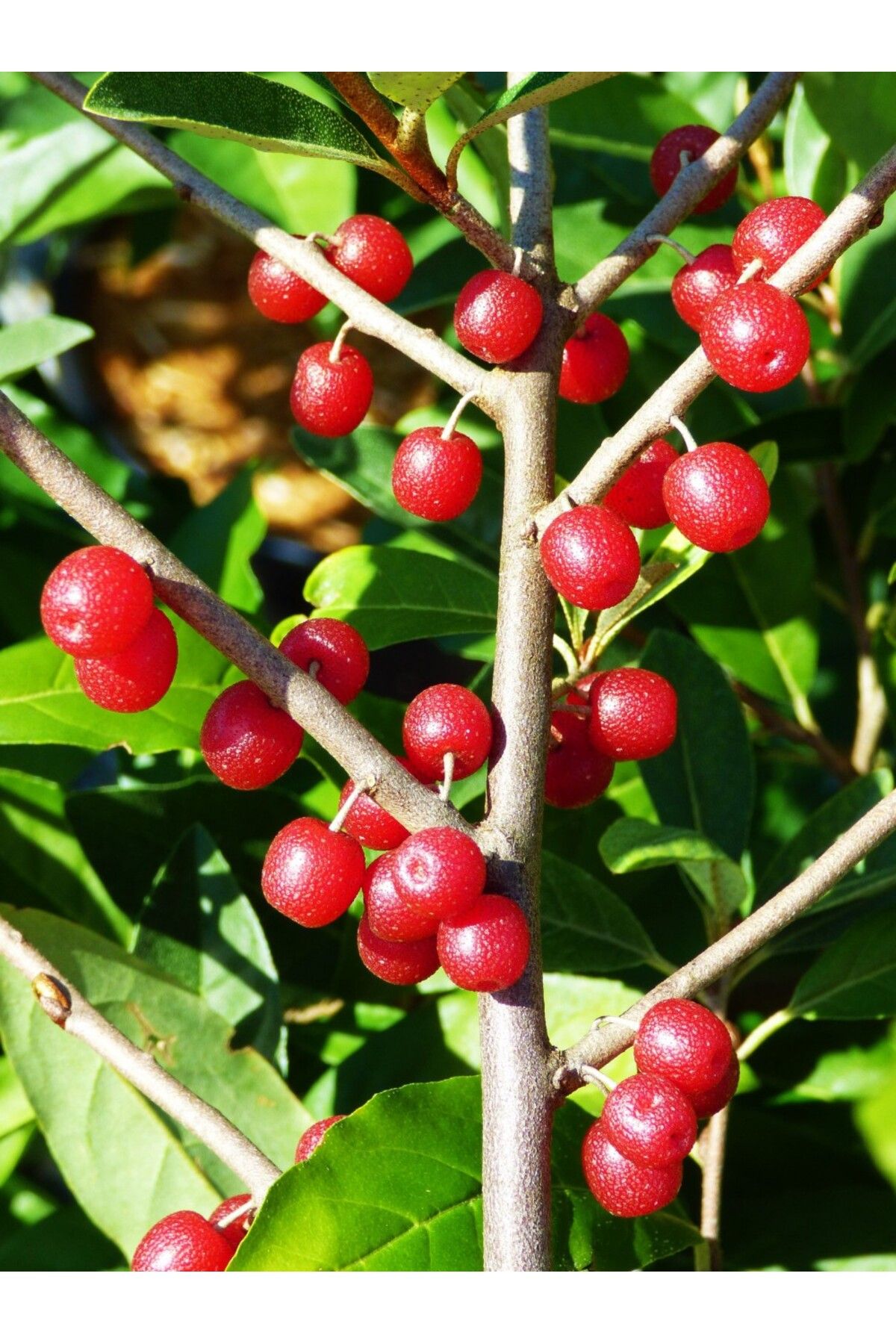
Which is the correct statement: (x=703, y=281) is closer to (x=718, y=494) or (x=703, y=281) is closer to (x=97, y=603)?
(x=718, y=494)

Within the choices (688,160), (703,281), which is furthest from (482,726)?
(688,160)

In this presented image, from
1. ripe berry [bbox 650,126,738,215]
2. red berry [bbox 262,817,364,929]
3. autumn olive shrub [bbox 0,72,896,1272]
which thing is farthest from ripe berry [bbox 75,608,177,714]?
ripe berry [bbox 650,126,738,215]

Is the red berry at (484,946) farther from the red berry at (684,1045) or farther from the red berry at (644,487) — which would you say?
the red berry at (644,487)

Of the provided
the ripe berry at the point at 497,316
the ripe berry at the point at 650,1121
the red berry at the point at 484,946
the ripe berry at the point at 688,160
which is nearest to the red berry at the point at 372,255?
the ripe berry at the point at 497,316

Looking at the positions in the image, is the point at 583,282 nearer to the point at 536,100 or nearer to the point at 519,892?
the point at 536,100

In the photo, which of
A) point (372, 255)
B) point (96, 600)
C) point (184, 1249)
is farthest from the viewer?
point (372, 255)

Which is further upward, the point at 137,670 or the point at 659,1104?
the point at 137,670
